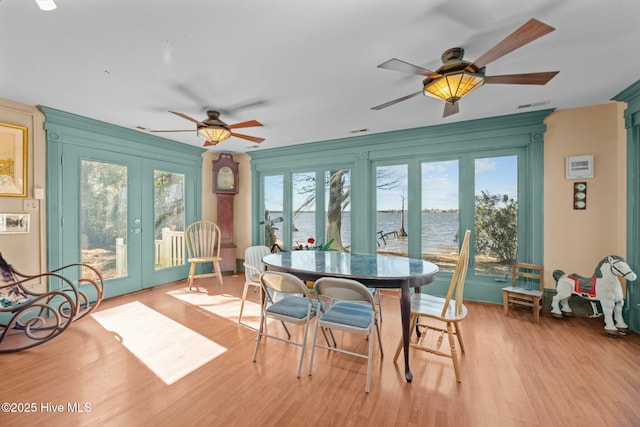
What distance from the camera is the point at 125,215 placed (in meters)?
4.41

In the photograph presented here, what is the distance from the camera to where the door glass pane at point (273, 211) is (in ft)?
18.9

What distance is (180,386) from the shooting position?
6.89ft

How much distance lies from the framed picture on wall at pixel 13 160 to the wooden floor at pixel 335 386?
1.80 meters

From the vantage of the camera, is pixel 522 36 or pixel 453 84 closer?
pixel 522 36

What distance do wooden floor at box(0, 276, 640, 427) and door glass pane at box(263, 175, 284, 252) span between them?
2938 mm

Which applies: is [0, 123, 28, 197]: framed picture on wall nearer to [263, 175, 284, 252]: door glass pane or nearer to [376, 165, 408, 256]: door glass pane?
[263, 175, 284, 252]: door glass pane

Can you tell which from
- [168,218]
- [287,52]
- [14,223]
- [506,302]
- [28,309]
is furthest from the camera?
[168,218]

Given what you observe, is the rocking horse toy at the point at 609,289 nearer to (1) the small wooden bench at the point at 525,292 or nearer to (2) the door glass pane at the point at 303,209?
(1) the small wooden bench at the point at 525,292

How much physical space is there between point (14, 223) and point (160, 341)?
2.29m

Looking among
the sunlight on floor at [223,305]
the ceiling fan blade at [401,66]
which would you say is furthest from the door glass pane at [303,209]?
the ceiling fan blade at [401,66]

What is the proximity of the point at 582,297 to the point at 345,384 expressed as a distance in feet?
9.93

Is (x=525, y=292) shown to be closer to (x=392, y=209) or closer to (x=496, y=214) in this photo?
(x=496, y=214)

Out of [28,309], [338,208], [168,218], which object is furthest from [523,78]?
[168,218]

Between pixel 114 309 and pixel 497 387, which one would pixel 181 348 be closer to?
pixel 114 309
